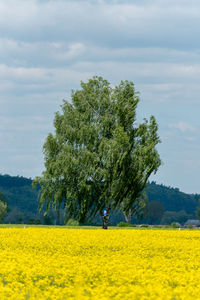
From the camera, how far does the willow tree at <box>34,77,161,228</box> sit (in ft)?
152

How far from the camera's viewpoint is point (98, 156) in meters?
46.4

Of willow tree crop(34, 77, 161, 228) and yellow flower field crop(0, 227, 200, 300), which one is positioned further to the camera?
willow tree crop(34, 77, 161, 228)

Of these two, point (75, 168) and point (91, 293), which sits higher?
point (75, 168)

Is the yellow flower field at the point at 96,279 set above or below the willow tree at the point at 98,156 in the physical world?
below

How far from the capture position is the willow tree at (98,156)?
4644 centimetres

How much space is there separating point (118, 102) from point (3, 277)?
35335 millimetres

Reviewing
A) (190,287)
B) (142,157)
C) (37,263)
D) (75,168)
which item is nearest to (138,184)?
(142,157)

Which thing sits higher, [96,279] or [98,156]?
[98,156]

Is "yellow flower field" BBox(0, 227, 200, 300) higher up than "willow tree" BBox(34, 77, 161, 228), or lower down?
lower down

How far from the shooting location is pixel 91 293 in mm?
10828

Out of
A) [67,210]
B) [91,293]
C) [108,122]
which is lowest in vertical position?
[91,293]

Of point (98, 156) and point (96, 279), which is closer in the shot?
point (96, 279)

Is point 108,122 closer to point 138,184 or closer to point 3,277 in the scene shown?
point 138,184

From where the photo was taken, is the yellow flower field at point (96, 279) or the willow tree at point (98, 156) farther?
the willow tree at point (98, 156)
